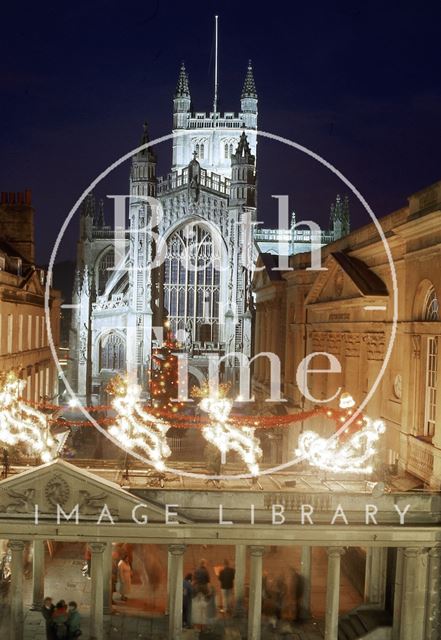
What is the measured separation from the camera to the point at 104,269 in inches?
2911

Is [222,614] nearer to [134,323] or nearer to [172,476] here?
[172,476]

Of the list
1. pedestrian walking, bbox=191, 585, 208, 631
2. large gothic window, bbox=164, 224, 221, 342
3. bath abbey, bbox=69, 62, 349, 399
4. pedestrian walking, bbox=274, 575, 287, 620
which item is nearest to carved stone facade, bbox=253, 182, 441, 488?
pedestrian walking, bbox=274, 575, 287, 620

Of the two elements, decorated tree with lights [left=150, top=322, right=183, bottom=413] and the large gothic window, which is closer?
decorated tree with lights [left=150, top=322, right=183, bottom=413]

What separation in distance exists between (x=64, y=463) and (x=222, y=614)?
21.1ft

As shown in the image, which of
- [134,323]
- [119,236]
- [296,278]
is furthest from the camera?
[119,236]

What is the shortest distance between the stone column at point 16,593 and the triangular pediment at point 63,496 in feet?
2.77

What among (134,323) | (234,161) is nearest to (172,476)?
(134,323)

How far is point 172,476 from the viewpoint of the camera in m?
21.4

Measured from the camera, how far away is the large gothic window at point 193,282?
66062 mm

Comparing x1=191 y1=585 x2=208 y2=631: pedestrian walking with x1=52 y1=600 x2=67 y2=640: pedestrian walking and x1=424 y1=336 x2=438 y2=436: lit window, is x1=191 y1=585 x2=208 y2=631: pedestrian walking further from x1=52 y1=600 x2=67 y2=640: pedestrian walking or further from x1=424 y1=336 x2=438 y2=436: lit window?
x1=424 y1=336 x2=438 y2=436: lit window

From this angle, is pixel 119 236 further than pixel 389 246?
Yes

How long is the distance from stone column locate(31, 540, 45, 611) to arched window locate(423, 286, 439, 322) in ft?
39.9

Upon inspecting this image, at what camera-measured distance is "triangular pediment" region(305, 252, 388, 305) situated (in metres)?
24.4

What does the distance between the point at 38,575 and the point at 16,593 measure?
91.5 inches
